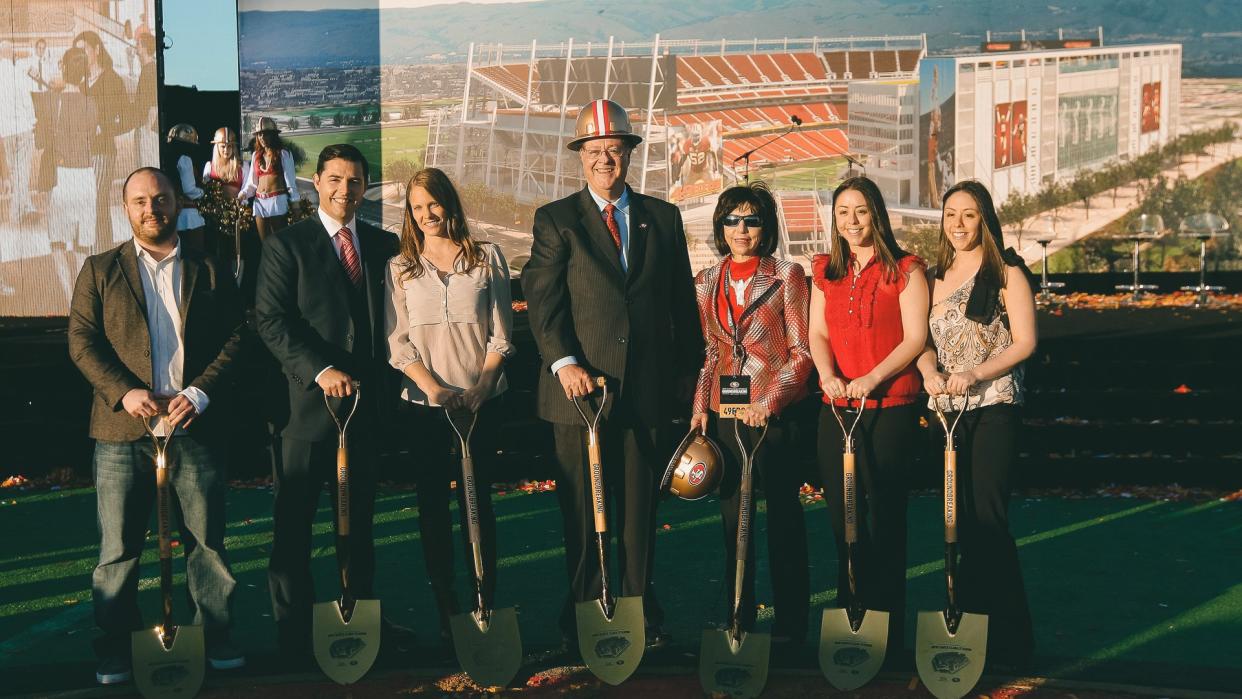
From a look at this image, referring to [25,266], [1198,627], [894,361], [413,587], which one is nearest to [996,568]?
[894,361]

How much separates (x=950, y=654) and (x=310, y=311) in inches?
94.1

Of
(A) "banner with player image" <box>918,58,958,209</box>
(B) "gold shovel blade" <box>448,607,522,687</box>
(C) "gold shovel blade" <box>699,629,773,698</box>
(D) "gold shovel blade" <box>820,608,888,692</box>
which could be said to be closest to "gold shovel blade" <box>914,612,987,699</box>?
(D) "gold shovel blade" <box>820,608,888,692</box>

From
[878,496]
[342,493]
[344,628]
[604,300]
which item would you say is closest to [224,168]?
[342,493]

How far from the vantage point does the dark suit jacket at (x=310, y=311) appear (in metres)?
4.45

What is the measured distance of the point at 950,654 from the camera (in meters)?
4.05

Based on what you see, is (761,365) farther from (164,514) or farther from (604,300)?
(164,514)

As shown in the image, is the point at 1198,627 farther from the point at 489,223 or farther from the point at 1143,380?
the point at 489,223

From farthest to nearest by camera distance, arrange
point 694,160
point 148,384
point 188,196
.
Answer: point 694,160 < point 188,196 < point 148,384

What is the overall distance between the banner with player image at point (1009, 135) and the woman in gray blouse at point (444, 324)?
1047 centimetres

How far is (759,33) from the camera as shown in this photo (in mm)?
14219

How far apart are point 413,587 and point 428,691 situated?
1.54m

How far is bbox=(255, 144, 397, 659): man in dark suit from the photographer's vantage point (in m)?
4.45

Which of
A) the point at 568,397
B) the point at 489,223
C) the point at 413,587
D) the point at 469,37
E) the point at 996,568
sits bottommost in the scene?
the point at 413,587

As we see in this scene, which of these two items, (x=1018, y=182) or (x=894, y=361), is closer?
(x=894, y=361)
